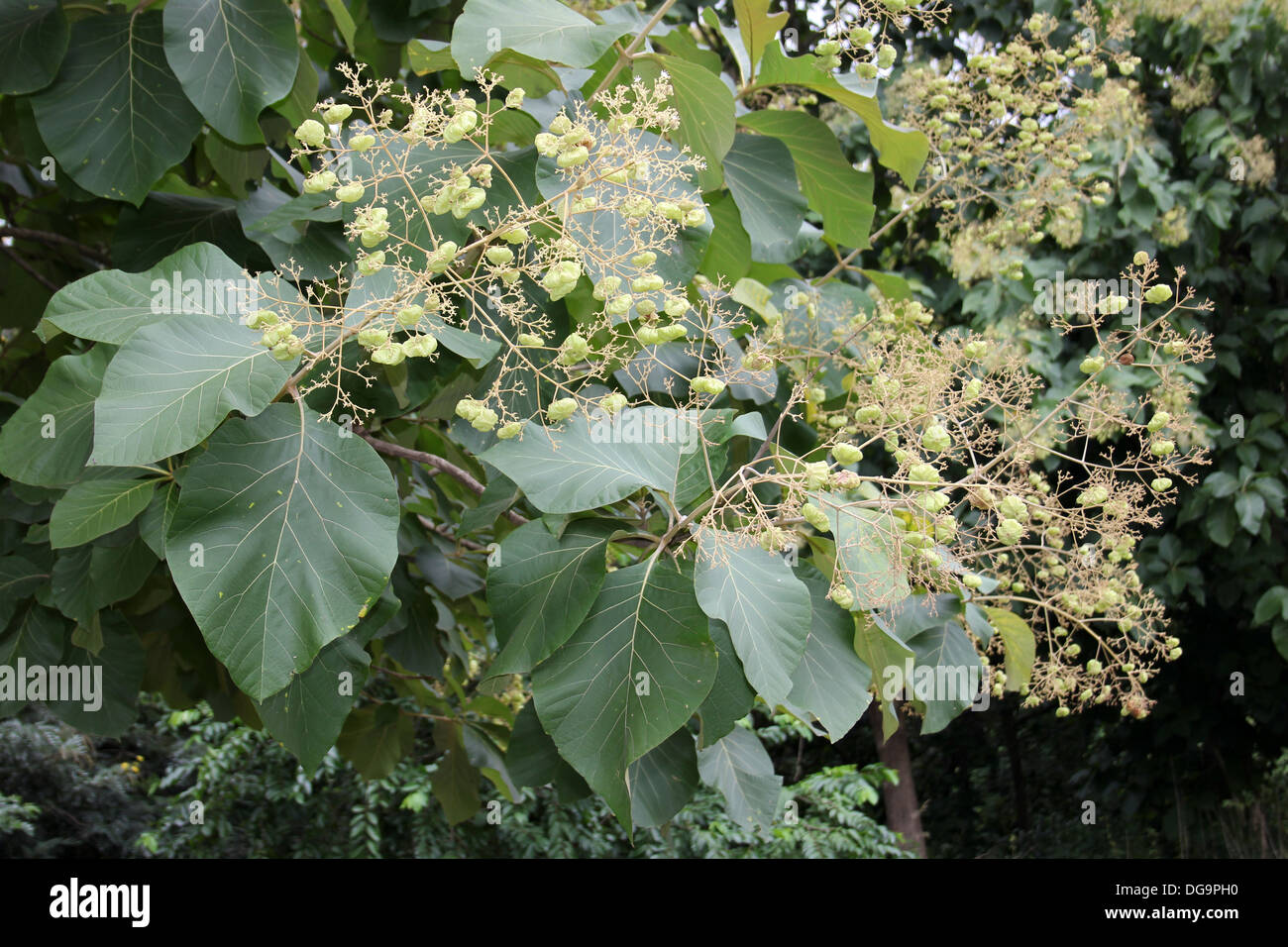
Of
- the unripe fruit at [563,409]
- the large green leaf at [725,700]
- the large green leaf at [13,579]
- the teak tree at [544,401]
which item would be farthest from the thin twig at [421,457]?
the large green leaf at [13,579]

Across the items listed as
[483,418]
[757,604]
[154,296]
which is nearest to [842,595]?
[757,604]

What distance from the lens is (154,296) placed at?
1.42m

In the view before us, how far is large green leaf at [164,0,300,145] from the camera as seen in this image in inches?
65.6

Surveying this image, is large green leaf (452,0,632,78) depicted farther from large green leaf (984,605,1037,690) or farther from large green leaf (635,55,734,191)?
large green leaf (984,605,1037,690)

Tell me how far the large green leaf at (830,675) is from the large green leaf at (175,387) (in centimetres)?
81

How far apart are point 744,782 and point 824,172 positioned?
1218 mm

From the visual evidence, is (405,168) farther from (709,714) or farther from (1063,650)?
(1063,650)

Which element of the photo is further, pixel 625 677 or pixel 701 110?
pixel 701 110

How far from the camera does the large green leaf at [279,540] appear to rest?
1.23 metres

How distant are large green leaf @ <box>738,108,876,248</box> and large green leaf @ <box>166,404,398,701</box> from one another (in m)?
1.10

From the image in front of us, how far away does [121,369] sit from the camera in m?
1.22

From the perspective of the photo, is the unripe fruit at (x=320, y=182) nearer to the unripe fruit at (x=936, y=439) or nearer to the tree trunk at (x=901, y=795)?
the unripe fruit at (x=936, y=439)

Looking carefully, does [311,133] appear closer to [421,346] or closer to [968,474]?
[421,346]

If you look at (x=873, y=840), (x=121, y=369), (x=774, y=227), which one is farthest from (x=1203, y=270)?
(x=121, y=369)
